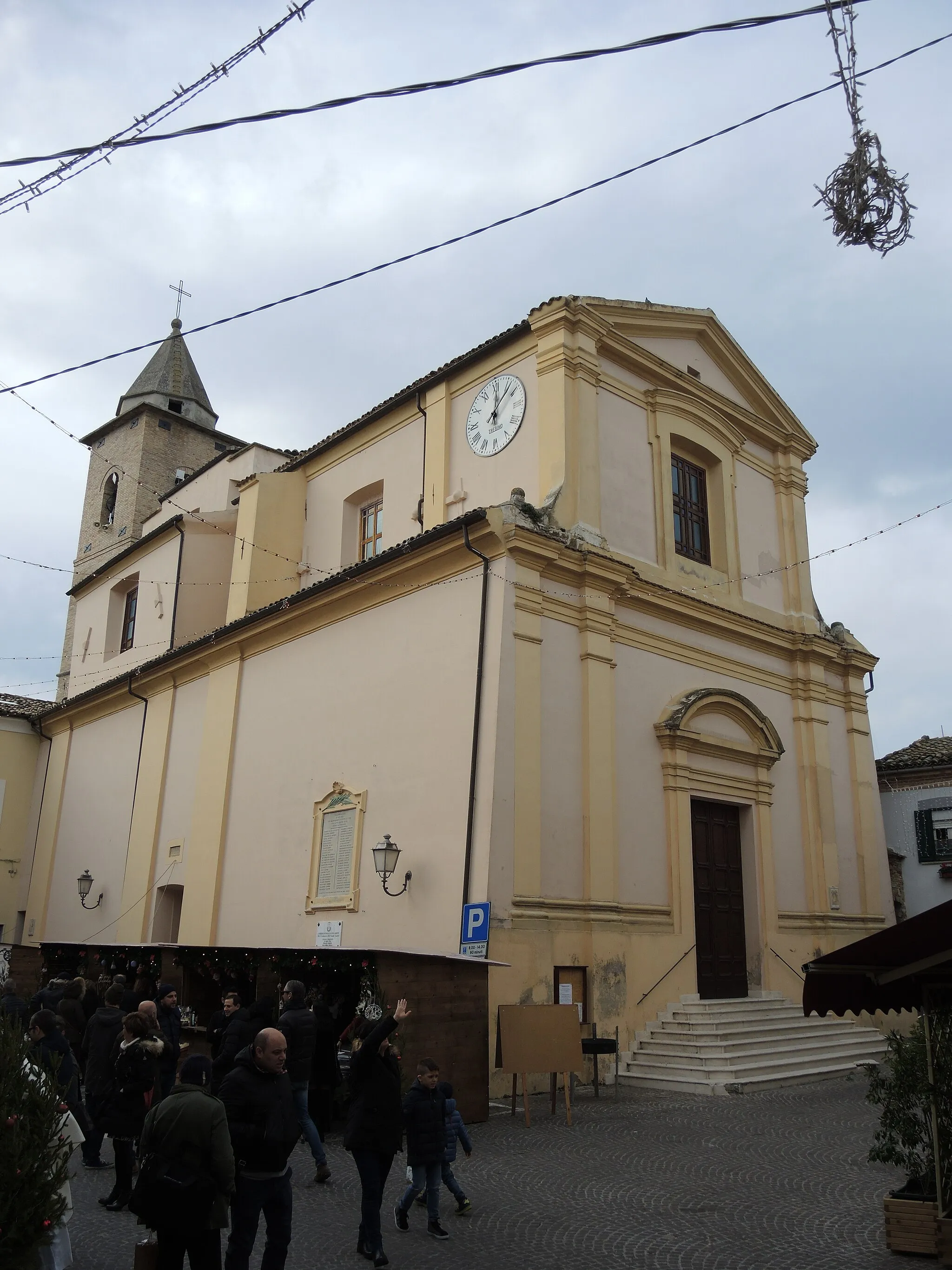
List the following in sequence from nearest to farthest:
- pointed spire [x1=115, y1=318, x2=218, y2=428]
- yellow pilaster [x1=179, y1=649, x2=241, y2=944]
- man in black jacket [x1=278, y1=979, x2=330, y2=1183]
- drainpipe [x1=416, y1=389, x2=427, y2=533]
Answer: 1. man in black jacket [x1=278, y1=979, x2=330, y2=1183]
2. drainpipe [x1=416, y1=389, x2=427, y2=533]
3. yellow pilaster [x1=179, y1=649, x2=241, y2=944]
4. pointed spire [x1=115, y1=318, x2=218, y2=428]

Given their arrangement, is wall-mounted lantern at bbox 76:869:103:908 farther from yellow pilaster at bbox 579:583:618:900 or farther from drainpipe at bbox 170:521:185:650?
yellow pilaster at bbox 579:583:618:900

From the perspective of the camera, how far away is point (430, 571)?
15391 millimetres

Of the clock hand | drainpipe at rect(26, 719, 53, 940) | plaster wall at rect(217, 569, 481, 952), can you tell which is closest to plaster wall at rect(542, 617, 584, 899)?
plaster wall at rect(217, 569, 481, 952)

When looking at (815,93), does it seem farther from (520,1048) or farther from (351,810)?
(351,810)

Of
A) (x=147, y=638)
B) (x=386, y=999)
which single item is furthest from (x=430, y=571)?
(x=147, y=638)

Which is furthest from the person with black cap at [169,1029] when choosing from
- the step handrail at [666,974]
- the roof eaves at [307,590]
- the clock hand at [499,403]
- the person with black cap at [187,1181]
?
the clock hand at [499,403]

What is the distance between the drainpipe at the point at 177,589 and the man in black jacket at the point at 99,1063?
1473cm

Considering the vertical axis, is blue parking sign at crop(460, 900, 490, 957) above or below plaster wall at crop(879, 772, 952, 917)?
below

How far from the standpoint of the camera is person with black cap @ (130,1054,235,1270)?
4883 millimetres

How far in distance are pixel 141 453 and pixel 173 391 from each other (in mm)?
3097

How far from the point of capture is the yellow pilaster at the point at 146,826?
20.8 m

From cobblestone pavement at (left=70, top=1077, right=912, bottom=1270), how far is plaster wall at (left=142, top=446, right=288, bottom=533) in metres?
15.8

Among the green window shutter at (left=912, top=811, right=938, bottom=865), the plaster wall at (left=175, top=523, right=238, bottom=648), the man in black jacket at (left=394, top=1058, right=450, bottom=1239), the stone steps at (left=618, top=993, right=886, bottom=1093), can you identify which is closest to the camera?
the man in black jacket at (left=394, top=1058, right=450, bottom=1239)

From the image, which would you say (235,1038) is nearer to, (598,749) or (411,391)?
(598,749)
